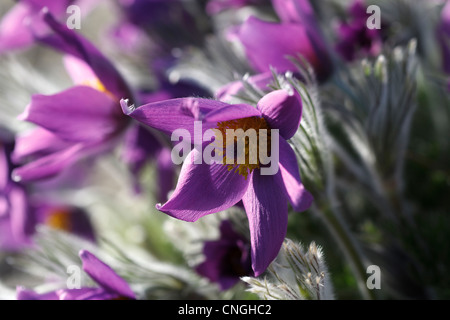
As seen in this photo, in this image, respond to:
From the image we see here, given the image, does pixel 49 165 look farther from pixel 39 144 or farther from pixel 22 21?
pixel 22 21

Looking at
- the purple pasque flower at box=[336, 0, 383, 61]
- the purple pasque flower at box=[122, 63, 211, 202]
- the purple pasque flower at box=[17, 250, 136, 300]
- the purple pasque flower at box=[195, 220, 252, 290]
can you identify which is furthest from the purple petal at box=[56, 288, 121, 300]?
the purple pasque flower at box=[336, 0, 383, 61]

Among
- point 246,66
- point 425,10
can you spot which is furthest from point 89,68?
point 425,10

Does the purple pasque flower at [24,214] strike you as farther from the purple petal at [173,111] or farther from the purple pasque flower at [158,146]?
the purple petal at [173,111]

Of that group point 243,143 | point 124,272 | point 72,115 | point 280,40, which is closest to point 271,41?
point 280,40

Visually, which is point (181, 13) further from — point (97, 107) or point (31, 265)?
point (31, 265)

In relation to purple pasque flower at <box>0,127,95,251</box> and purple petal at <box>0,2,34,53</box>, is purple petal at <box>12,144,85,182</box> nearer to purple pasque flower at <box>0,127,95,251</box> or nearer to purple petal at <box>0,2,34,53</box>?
purple pasque flower at <box>0,127,95,251</box>

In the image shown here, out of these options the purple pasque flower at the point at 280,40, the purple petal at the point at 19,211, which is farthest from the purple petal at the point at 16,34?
the purple pasque flower at the point at 280,40
